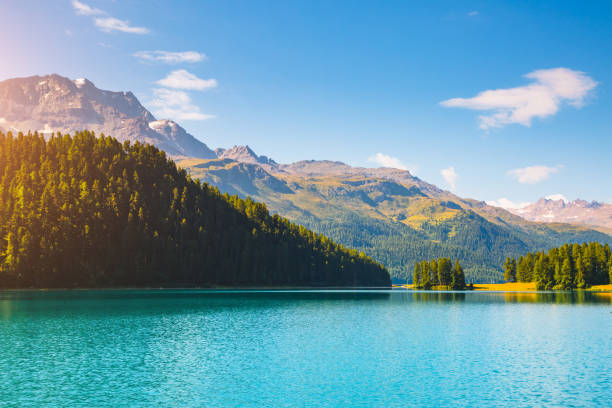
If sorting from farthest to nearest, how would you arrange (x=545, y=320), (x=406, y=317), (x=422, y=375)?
(x=406, y=317) < (x=545, y=320) < (x=422, y=375)

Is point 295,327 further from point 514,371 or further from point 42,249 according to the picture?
point 42,249

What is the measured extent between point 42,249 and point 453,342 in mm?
164089

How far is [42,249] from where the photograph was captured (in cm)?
17800

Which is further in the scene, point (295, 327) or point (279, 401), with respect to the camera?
point (295, 327)

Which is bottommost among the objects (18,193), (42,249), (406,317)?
(406,317)

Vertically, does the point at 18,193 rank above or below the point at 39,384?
above

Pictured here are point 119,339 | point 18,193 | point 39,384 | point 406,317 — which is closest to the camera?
point 39,384

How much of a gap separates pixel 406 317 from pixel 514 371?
5308cm

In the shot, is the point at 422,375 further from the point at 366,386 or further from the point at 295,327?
the point at 295,327

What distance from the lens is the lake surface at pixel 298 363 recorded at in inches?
1433

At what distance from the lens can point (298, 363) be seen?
49312 millimetres

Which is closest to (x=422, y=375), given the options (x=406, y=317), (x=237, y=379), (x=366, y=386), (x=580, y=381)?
(x=366, y=386)

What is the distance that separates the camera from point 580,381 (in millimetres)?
41406

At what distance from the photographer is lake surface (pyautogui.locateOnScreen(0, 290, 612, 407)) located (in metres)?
36.4
